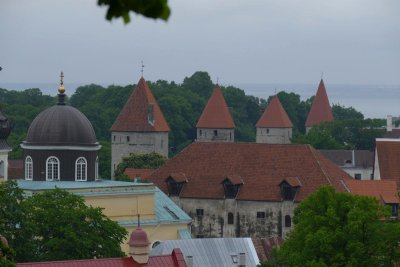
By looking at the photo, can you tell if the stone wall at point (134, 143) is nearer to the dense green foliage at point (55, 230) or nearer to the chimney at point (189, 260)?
the dense green foliage at point (55, 230)

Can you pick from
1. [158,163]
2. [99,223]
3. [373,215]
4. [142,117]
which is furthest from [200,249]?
[142,117]

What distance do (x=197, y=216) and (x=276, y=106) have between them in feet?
199

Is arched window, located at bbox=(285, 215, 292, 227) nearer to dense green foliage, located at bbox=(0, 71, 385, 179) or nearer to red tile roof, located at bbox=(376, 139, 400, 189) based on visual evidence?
red tile roof, located at bbox=(376, 139, 400, 189)

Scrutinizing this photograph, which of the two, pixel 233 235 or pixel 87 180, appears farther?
pixel 233 235

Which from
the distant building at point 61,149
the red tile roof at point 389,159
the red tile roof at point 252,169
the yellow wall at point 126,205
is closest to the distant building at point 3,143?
the distant building at point 61,149

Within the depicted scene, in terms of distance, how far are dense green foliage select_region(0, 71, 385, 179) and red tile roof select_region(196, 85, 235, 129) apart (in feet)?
16.8

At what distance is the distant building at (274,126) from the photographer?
426ft

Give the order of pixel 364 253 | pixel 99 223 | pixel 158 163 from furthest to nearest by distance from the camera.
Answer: pixel 158 163, pixel 99 223, pixel 364 253

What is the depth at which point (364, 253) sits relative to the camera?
145 feet

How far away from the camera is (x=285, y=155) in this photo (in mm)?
72438

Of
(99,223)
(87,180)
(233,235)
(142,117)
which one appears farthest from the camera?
(142,117)

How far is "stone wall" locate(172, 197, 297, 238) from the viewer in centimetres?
7050

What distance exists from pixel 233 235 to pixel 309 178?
384 centimetres

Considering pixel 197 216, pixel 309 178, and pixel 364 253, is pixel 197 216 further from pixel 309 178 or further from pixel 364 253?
pixel 364 253
